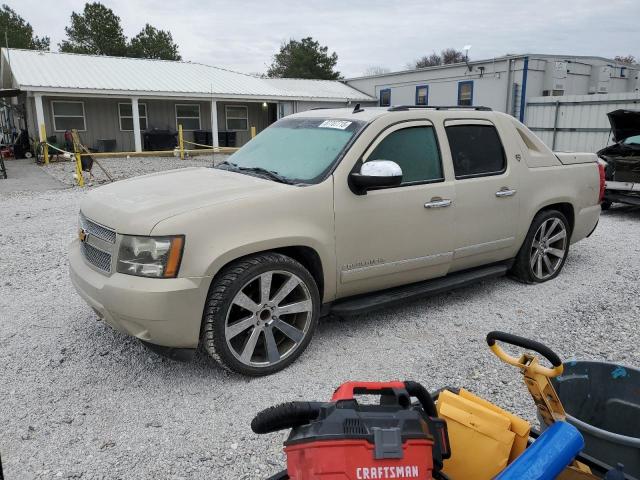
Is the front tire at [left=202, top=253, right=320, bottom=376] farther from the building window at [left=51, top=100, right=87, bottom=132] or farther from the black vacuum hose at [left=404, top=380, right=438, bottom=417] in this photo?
the building window at [left=51, top=100, right=87, bottom=132]

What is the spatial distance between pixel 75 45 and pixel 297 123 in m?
49.6

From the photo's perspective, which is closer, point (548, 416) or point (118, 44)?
point (548, 416)

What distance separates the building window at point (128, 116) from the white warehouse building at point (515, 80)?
12473mm

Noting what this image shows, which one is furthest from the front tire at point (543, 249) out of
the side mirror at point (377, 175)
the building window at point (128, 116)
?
the building window at point (128, 116)

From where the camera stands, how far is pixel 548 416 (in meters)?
1.95

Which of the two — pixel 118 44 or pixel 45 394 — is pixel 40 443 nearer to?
pixel 45 394

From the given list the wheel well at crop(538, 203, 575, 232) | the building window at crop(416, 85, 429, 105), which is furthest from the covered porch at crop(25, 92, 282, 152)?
the wheel well at crop(538, 203, 575, 232)

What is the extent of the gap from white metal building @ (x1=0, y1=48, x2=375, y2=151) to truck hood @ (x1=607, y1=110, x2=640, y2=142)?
13896mm

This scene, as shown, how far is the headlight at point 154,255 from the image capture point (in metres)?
3.04

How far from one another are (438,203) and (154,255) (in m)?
2.26

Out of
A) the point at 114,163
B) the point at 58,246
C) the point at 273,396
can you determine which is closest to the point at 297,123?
the point at 273,396

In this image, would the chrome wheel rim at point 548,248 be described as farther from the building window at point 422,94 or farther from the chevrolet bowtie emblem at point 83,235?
the building window at point 422,94

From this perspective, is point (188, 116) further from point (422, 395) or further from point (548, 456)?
point (548, 456)

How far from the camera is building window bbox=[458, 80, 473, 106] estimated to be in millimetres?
22062
